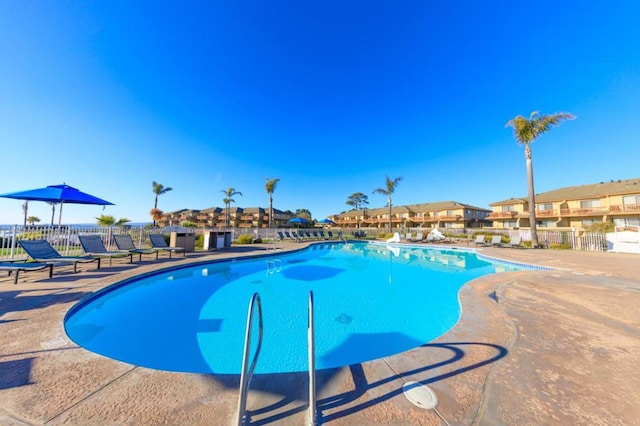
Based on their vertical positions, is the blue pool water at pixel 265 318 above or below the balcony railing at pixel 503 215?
A: below

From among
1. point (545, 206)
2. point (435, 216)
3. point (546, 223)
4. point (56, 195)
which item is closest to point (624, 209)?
point (546, 223)

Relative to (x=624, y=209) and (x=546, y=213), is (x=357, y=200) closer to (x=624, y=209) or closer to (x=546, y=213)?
(x=546, y=213)

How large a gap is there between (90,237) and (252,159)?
20.9 meters

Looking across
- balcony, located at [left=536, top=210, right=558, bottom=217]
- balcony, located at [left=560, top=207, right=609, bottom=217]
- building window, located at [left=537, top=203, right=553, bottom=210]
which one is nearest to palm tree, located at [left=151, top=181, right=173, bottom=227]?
balcony, located at [left=536, top=210, right=558, bottom=217]

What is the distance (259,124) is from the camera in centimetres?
1948

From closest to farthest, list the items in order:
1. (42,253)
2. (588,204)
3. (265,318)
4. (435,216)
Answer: (265,318) < (42,253) < (588,204) < (435,216)

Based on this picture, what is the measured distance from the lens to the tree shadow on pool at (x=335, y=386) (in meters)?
1.63

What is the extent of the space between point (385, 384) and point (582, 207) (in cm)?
4061

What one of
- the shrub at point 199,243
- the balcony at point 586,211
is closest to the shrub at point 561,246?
the balcony at point 586,211

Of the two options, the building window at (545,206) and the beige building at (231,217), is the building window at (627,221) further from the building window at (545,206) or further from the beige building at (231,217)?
the beige building at (231,217)

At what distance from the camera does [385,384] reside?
1957 millimetres

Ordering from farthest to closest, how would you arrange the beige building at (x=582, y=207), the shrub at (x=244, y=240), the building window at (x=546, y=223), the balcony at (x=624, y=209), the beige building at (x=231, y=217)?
the beige building at (x=231, y=217)
the building window at (x=546, y=223)
the beige building at (x=582, y=207)
the balcony at (x=624, y=209)
the shrub at (x=244, y=240)

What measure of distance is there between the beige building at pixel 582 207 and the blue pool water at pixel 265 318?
31.1 meters

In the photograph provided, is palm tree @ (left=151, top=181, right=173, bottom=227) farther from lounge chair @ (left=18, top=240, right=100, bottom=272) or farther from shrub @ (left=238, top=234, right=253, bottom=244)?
lounge chair @ (left=18, top=240, right=100, bottom=272)
